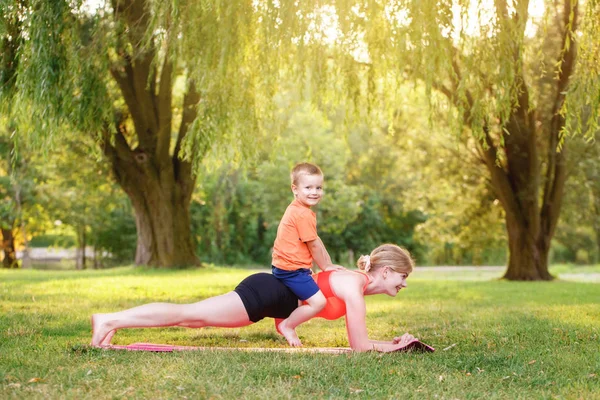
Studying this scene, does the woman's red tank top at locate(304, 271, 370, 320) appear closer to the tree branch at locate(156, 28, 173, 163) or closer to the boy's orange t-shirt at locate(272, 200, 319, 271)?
the boy's orange t-shirt at locate(272, 200, 319, 271)

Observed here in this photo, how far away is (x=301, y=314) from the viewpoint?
5379mm

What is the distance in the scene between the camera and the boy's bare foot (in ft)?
18.0

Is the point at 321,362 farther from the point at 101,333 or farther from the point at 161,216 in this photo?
the point at 161,216

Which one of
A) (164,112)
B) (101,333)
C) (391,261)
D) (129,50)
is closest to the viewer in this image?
(101,333)

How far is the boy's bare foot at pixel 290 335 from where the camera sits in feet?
18.0

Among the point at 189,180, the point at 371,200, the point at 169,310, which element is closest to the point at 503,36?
the point at 169,310

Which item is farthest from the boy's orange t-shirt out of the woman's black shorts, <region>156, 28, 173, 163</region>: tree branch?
<region>156, 28, 173, 163</region>: tree branch

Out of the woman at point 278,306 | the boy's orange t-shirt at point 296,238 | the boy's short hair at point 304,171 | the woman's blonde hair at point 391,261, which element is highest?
the boy's short hair at point 304,171

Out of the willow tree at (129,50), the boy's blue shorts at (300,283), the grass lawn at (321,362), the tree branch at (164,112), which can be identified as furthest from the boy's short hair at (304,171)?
the tree branch at (164,112)

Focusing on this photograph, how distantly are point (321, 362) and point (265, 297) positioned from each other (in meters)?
0.93

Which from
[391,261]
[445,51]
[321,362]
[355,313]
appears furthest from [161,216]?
[321,362]

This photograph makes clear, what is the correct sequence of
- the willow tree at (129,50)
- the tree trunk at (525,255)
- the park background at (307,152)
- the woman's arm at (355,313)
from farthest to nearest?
1. the tree trunk at (525,255)
2. the willow tree at (129,50)
3. the woman's arm at (355,313)
4. the park background at (307,152)

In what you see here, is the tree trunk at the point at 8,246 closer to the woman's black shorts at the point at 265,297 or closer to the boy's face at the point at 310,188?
the woman's black shorts at the point at 265,297

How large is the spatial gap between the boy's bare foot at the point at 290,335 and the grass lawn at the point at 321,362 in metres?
0.25
